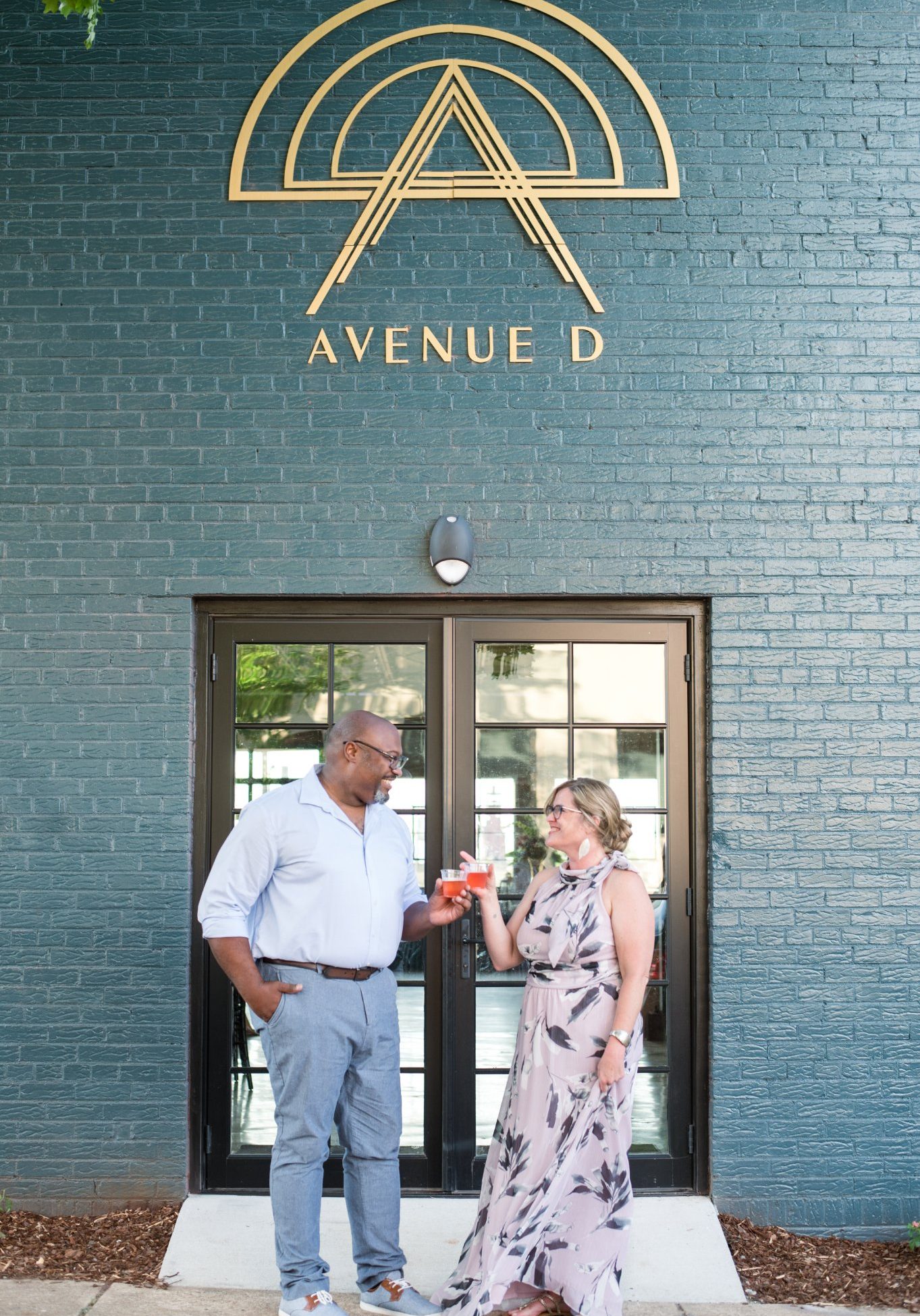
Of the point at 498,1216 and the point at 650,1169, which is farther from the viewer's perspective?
the point at 650,1169

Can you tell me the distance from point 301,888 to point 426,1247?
60.7 inches

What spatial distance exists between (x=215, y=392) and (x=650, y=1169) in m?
3.52

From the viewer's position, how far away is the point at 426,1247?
4.47 meters

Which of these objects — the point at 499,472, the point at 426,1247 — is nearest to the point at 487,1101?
the point at 426,1247

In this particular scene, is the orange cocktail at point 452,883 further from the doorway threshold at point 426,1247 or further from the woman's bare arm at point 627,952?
the doorway threshold at point 426,1247

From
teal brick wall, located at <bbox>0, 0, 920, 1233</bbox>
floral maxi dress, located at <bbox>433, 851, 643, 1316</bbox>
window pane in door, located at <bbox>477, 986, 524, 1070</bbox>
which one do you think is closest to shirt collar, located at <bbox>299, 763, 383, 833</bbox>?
floral maxi dress, located at <bbox>433, 851, 643, 1316</bbox>

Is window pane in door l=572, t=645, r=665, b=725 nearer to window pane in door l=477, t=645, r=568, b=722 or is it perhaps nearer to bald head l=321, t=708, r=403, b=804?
window pane in door l=477, t=645, r=568, b=722

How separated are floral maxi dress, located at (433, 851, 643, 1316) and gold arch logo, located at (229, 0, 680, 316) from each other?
Result: 259 cm

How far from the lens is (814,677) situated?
16.1 ft

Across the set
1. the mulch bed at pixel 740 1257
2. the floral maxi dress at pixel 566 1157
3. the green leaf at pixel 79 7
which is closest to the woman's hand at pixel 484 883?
the floral maxi dress at pixel 566 1157

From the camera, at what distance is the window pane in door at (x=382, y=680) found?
5055 mm

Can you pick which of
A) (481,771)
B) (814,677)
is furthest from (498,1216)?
(814,677)

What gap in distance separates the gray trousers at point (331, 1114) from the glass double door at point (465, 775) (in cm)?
90

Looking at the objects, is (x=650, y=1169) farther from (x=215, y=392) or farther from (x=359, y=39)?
(x=359, y=39)
